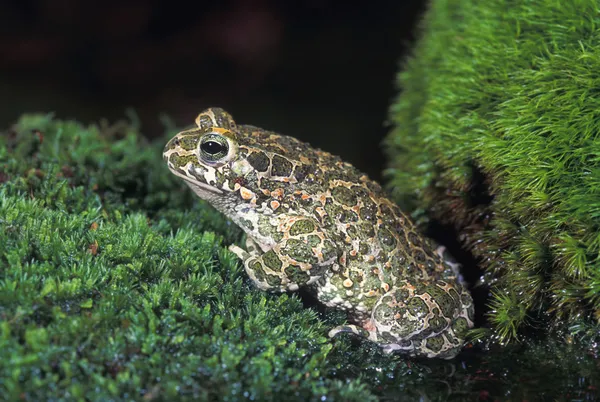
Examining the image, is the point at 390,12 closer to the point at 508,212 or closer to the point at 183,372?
the point at 508,212

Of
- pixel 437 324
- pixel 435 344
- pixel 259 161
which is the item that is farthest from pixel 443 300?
pixel 259 161

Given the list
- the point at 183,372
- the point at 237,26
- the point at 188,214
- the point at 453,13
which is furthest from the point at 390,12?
the point at 183,372

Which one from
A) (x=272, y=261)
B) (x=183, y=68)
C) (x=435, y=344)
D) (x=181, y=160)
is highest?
(x=181, y=160)

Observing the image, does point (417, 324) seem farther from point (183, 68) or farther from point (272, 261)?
point (183, 68)

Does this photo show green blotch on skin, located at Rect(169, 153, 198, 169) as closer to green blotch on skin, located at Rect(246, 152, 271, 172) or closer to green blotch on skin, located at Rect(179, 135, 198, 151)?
green blotch on skin, located at Rect(179, 135, 198, 151)

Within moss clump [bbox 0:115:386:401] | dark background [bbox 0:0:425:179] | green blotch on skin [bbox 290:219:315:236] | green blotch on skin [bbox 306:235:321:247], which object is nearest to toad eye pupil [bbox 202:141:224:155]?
moss clump [bbox 0:115:386:401]

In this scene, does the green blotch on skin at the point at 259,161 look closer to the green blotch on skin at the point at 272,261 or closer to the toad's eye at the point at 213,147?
the toad's eye at the point at 213,147
